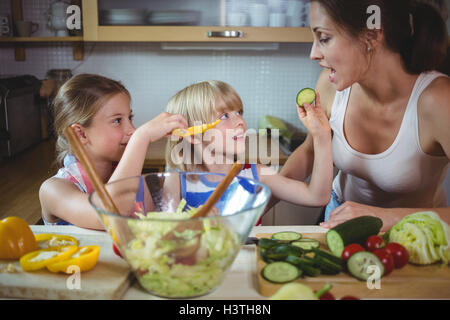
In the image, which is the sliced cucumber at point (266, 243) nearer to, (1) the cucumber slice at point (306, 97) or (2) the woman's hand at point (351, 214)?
(2) the woman's hand at point (351, 214)

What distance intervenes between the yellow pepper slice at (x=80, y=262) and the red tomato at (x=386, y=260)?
58 cm

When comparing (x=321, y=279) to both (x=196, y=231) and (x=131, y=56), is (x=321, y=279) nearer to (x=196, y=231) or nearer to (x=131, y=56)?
(x=196, y=231)

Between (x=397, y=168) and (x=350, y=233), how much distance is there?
24.5 inches

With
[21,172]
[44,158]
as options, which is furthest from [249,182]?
[44,158]

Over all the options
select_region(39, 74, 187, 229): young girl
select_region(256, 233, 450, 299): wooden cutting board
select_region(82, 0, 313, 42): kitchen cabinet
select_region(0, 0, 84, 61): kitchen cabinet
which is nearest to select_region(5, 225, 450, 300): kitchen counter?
select_region(256, 233, 450, 299): wooden cutting board

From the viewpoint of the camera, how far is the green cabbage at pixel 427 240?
2.90ft

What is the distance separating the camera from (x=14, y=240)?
2.91 feet

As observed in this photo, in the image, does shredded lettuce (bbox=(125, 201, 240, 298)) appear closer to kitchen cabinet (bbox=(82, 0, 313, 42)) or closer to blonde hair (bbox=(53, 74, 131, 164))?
blonde hair (bbox=(53, 74, 131, 164))

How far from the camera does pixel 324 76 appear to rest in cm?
179

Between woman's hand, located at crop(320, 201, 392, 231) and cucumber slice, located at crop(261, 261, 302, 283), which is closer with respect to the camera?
cucumber slice, located at crop(261, 261, 302, 283)

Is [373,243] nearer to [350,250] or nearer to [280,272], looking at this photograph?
[350,250]

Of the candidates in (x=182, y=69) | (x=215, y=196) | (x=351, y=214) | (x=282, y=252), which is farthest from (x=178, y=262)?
(x=182, y=69)

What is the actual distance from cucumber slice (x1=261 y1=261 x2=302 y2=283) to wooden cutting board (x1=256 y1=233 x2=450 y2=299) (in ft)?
0.04

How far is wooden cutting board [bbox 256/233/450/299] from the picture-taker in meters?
0.81
